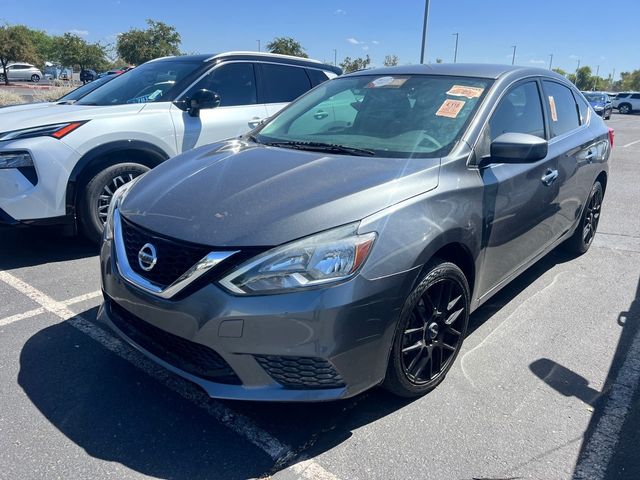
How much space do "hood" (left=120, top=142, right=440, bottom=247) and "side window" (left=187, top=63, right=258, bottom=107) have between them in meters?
2.57

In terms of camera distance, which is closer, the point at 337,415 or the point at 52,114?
the point at 337,415

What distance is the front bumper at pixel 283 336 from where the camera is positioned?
7.04 ft

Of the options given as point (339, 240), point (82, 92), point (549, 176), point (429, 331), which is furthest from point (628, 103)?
point (339, 240)

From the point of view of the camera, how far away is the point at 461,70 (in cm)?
354

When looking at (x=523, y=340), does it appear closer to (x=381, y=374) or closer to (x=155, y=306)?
(x=381, y=374)

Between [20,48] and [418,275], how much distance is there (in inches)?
1867

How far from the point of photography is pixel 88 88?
5.96 metres

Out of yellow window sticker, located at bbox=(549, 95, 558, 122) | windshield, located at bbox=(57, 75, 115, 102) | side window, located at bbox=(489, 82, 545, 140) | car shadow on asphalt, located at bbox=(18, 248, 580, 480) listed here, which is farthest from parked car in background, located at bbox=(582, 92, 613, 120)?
windshield, located at bbox=(57, 75, 115, 102)

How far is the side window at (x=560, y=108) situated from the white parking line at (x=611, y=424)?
1.72 m

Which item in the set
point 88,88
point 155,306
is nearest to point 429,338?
point 155,306

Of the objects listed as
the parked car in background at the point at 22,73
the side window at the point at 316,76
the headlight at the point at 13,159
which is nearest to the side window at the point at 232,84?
the side window at the point at 316,76

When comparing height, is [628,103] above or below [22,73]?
below

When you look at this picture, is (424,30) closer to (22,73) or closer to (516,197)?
(516,197)

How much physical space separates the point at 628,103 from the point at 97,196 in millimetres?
46920
